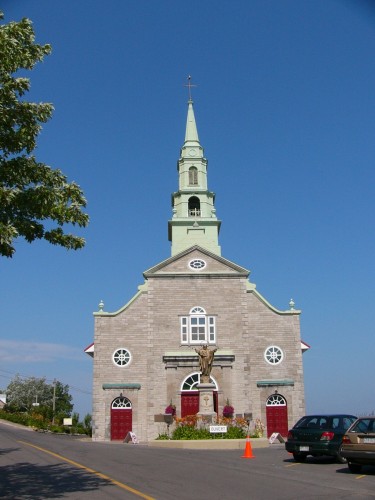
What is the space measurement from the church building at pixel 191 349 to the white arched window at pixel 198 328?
0.06m

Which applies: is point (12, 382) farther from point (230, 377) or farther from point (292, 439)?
point (292, 439)

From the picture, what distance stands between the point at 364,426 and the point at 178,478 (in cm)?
454

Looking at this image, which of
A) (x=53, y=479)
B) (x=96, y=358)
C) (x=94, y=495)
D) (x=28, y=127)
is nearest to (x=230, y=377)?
(x=96, y=358)

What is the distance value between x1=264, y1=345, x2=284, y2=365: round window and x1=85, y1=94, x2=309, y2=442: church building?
60 mm

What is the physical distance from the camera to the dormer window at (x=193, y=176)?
42031 millimetres

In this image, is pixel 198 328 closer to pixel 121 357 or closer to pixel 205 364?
pixel 121 357

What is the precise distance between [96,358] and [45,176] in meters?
26.1

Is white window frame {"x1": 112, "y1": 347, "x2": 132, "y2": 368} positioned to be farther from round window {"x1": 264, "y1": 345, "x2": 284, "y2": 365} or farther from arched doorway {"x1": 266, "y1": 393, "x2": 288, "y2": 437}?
arched doorway {"x1": 266, "y1": 393, "x2": 288, "y2": 437}

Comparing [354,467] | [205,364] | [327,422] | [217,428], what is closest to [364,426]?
[354,467]

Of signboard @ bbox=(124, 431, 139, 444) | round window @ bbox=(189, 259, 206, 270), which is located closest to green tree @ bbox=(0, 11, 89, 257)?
signboard @ bbox=(124, 431, 139, 444)

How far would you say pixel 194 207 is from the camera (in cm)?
4212

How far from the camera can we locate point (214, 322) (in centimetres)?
3569

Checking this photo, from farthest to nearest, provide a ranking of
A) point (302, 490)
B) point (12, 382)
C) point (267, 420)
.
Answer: point (12, 382), point (267, 420), point (302, 490)

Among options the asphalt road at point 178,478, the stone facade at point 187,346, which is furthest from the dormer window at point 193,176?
the asphalt road at point 178,478
